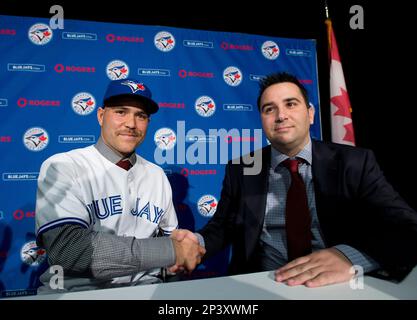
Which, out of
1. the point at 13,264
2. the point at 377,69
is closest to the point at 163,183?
the point at 13,264

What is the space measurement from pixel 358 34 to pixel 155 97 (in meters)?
2.38

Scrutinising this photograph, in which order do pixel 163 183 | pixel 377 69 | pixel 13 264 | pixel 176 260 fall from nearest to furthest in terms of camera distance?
pixel 176 260
pixel 163 183
pixel 13 264
pixel 377 69

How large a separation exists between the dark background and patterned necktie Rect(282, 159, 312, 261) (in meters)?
2.01

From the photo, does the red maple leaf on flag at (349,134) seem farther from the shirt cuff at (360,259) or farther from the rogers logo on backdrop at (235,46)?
the shirt cuff at (360,259)

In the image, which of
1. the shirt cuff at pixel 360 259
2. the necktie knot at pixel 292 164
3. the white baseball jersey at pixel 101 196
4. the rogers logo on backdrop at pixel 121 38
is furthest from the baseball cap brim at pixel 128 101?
the shirt cuff at pixel 360 259

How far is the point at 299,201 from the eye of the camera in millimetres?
1312

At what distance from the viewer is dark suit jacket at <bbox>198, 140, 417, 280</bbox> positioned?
1.01 m

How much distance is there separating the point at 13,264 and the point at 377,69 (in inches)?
162

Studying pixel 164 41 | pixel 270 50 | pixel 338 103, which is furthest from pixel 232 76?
pixel 338 103

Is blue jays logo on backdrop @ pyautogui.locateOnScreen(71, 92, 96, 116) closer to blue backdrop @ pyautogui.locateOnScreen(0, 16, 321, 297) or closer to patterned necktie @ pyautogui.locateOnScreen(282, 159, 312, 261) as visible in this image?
blue backdrop @ pyautogui.locateOnScreen(0, 16, 321, 297)

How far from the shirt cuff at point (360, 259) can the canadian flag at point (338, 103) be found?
204 cm

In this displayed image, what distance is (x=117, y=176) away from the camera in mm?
1598

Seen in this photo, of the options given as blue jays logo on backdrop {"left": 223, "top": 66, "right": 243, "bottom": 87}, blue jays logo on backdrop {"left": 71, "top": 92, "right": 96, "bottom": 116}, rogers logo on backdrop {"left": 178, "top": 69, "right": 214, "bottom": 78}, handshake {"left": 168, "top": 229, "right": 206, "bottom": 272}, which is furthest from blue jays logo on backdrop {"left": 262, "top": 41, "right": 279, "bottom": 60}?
handshake {"left": 168, "top": 229, "right": 206, "bottom": 272}

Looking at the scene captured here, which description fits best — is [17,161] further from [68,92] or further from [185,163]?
[185,163]
